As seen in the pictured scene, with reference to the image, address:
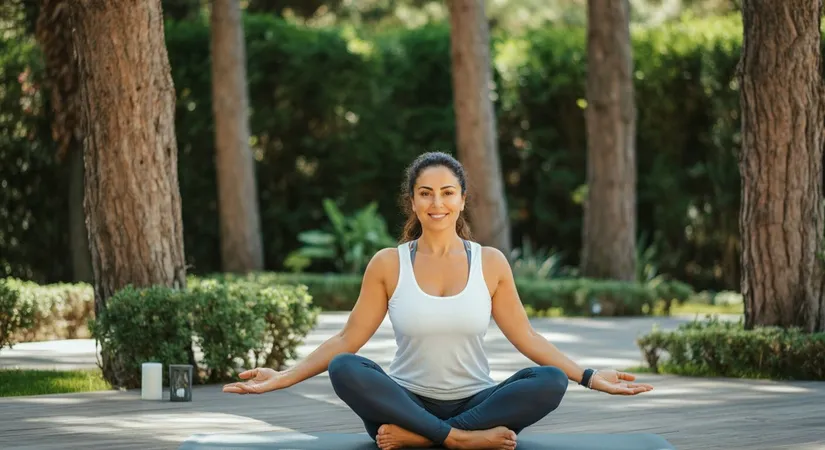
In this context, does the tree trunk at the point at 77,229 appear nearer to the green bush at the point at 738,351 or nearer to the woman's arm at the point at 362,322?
the green bush at the point at 738,351

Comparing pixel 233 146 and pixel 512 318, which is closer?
pixel 512 318

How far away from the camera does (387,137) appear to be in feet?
63.6

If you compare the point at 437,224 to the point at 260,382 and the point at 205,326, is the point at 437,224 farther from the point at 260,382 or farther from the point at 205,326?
the point at 205,326

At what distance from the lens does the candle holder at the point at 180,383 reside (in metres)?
8.07

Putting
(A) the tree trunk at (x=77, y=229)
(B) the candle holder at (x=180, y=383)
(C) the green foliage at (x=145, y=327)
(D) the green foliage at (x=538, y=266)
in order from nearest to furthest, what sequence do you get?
(B) the candle holder at (x=180, y=383) → (C) the green foliage at (x=145, y=327) → (A) the tree trunk at (x=77, y=229) → (D) the green foliage at (x=538, y=266)

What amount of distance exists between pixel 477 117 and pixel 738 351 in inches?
294

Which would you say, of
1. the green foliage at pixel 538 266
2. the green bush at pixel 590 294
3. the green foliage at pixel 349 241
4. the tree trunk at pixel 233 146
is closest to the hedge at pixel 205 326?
the green bush at pixel 590 294

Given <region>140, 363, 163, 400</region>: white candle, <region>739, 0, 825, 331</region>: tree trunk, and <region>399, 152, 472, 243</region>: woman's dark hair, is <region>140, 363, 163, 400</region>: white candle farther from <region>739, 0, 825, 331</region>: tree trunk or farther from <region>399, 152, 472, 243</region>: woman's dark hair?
<region>739, 0, 825, 331</region>: tree trunk

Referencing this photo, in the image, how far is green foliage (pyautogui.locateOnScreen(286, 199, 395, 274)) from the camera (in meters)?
18.3

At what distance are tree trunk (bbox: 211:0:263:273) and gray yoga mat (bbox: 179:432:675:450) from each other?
1148cm

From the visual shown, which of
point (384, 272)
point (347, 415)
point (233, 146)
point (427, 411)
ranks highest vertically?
point (233, 146)

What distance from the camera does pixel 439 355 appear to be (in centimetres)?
564

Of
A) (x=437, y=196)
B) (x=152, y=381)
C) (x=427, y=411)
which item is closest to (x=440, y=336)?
(x=427, y=411)

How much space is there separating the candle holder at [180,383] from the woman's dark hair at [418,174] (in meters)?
2.54
